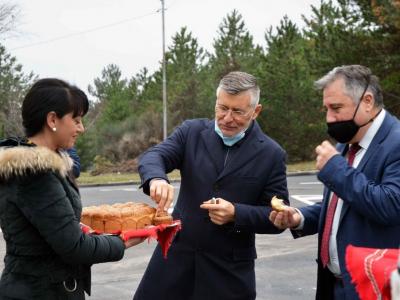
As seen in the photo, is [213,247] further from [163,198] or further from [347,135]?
[347,135]

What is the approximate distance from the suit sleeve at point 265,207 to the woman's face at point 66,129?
0.97 metres

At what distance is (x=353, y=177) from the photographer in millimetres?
2936

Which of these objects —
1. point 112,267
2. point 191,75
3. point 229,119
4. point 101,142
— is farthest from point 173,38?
point 229,119

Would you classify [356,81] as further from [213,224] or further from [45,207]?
[45,207]

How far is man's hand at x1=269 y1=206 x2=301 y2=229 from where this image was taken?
3.38 metres

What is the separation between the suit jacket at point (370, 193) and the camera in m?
2.90

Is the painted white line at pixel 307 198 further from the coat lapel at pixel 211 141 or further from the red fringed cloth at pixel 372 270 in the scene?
the red fringed cloth at pixel 372 270

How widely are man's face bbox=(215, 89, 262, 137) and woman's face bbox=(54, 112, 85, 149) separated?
0.90 meters

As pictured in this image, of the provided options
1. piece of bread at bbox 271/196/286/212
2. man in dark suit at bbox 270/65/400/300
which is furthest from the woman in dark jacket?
man in dark suit at bbox 270/65/400/300

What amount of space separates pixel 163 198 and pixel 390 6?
874 inches

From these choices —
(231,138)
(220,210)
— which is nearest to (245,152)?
(231,138)

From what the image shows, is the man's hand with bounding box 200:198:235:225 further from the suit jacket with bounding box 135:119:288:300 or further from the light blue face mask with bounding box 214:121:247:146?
the light blue face mask with bounding box 214:121:247:146

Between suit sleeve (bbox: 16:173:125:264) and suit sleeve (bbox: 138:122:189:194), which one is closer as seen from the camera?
suit sleeve (bbox: 16:173:125:264)

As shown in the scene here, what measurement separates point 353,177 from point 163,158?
1.25 metres
